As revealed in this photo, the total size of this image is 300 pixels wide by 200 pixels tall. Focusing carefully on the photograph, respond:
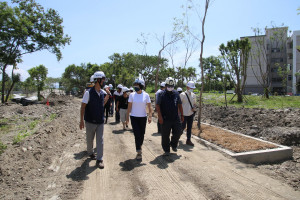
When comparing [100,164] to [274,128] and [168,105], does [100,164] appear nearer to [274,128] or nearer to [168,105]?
[168,105]

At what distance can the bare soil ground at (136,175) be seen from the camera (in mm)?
3920

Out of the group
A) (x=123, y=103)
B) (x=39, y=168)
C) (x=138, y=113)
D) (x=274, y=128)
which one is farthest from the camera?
(x=123, y=103)

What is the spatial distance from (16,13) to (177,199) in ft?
66.4

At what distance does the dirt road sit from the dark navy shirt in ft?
3.48

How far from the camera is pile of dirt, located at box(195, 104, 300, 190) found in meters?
5.27

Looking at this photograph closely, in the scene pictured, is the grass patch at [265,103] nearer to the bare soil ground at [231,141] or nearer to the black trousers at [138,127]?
the bare soil ground at [231,141]

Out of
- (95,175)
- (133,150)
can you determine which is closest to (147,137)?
(133,150)

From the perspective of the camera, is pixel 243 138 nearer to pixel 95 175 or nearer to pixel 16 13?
pixel 95 175

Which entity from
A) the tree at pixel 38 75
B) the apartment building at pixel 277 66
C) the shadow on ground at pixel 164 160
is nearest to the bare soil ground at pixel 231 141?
the shadow on ground at pixel 164 160

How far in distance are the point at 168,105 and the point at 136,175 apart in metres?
1.85

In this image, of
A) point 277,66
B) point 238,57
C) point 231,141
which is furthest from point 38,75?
point 277,66

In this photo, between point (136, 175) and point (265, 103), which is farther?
point (265, 103)

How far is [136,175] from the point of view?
464 cm

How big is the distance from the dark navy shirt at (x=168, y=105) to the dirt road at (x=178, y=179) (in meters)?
1.06
